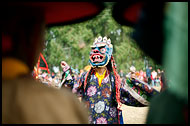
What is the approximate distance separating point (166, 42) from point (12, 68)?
811 mm

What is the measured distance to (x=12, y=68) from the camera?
1263mm

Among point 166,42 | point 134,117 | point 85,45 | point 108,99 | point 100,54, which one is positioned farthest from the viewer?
point 85,45

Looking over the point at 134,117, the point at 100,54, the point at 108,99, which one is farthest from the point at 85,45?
the point at 108,99

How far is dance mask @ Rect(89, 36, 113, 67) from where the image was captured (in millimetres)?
4824

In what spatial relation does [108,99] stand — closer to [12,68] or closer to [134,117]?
[12,68]

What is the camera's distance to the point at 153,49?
141 cm

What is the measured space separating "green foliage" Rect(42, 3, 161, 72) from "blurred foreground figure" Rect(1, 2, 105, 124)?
24842 mm

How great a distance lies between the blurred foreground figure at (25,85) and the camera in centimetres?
122

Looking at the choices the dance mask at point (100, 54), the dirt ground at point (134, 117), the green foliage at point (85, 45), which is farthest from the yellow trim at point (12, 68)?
the green foliage at point (85, 45)

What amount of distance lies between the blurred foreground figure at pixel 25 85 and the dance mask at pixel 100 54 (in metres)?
3.47

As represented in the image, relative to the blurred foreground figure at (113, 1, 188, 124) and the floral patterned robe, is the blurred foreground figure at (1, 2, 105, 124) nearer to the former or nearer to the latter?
the blurred foreground figure at (113, 1, 188, 124)

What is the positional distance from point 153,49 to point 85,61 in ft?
82.3

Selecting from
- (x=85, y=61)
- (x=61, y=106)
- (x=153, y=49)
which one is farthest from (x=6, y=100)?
(x=85, y=61)

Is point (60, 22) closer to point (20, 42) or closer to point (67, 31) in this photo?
point (20, 42)
